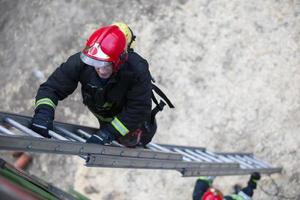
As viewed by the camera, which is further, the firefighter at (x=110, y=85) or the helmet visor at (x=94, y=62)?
the firefighter at (x=110, y=85)

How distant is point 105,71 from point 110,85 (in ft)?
0.74

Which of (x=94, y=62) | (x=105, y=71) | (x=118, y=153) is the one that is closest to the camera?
(x=94, y=62)

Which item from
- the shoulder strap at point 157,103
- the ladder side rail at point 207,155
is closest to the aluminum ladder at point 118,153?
the ladder side rail at point 207,155

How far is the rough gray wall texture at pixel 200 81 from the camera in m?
8.08

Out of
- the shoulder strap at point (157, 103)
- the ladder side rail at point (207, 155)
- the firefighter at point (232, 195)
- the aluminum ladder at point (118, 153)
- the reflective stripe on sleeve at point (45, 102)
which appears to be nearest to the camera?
the aluminum ladder at point (118, 153)

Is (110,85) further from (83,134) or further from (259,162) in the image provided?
(259,162)

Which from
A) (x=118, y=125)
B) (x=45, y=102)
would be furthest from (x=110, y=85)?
(x=45, y=102)

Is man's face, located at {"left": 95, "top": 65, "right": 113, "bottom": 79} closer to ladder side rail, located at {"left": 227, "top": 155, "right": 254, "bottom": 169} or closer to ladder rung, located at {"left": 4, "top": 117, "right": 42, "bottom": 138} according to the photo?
ladder rung, located at {"left": 4, "top": 117, "right": 42, "bottom": 138}

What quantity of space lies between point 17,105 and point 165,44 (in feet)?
10.4

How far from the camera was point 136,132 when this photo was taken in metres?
5.25

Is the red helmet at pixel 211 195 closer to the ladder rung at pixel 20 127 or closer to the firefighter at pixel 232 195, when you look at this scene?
the firefighter at pixel 232 195

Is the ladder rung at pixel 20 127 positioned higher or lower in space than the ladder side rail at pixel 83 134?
higher

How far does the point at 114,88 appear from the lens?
4680 millimetres

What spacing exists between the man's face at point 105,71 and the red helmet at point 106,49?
0.14 feet
